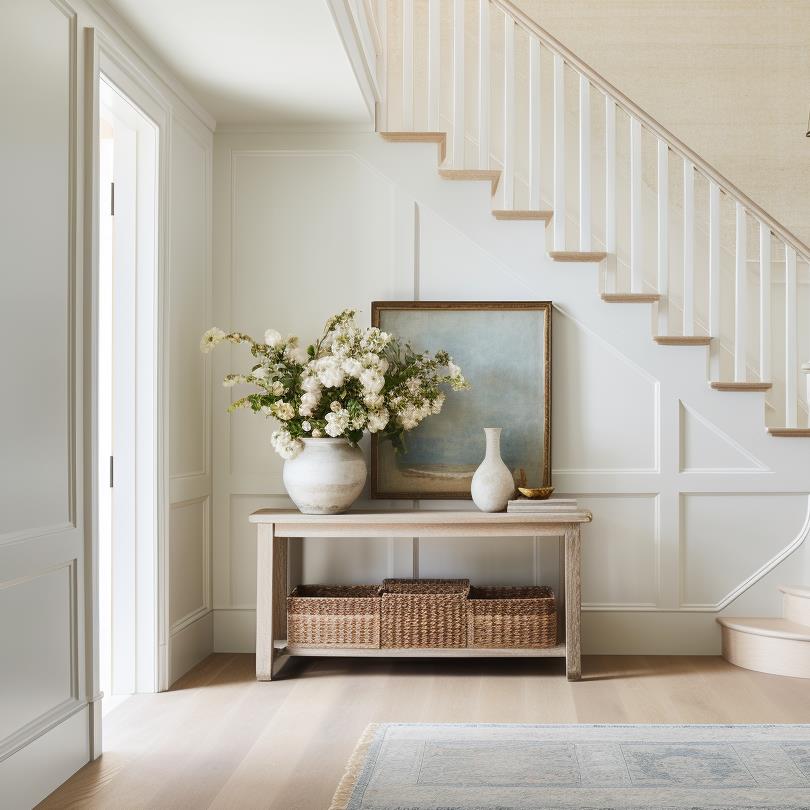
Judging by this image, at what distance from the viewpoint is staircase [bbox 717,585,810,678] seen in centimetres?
407

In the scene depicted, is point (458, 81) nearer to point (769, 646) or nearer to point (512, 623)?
point (512, 623)

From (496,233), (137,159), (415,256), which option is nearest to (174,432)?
(137,159)

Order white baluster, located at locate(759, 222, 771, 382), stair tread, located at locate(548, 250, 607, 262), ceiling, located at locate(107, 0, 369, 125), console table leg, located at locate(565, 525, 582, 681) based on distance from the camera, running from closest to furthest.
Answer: ceiling, located at locate(107, 0, 369, 125) → console table leg, located at locate(565, 525, 582, 681) → white baluster, located at locate(759, 222, 771, 382) → stair tread, located at locate(548, 250, 607, 262)

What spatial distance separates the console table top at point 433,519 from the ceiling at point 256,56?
6.19 ft

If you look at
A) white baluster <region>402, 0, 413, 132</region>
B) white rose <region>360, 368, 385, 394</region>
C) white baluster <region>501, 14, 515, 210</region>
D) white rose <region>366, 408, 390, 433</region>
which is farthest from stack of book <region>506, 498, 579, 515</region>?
white baluster <region>402, 0, 413, 132</region>

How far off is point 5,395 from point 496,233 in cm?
266

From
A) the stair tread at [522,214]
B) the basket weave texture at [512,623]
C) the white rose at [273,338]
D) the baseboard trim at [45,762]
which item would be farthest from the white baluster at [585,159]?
the baseboard trim at [45,762]

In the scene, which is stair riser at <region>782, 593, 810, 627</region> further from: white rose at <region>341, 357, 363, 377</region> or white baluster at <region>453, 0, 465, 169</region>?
white baluster at <region>453, 0, 465, 169</region>

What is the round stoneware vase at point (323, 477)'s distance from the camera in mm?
4070

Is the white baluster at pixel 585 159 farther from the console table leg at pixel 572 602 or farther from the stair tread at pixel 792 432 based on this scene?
the console table leg at pixel 572 602

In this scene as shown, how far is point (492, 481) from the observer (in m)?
4.17

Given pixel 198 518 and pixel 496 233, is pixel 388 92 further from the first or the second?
pixel 198 518

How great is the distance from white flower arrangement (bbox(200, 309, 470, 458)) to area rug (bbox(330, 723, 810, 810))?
51.9 inches

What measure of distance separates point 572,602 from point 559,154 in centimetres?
209
